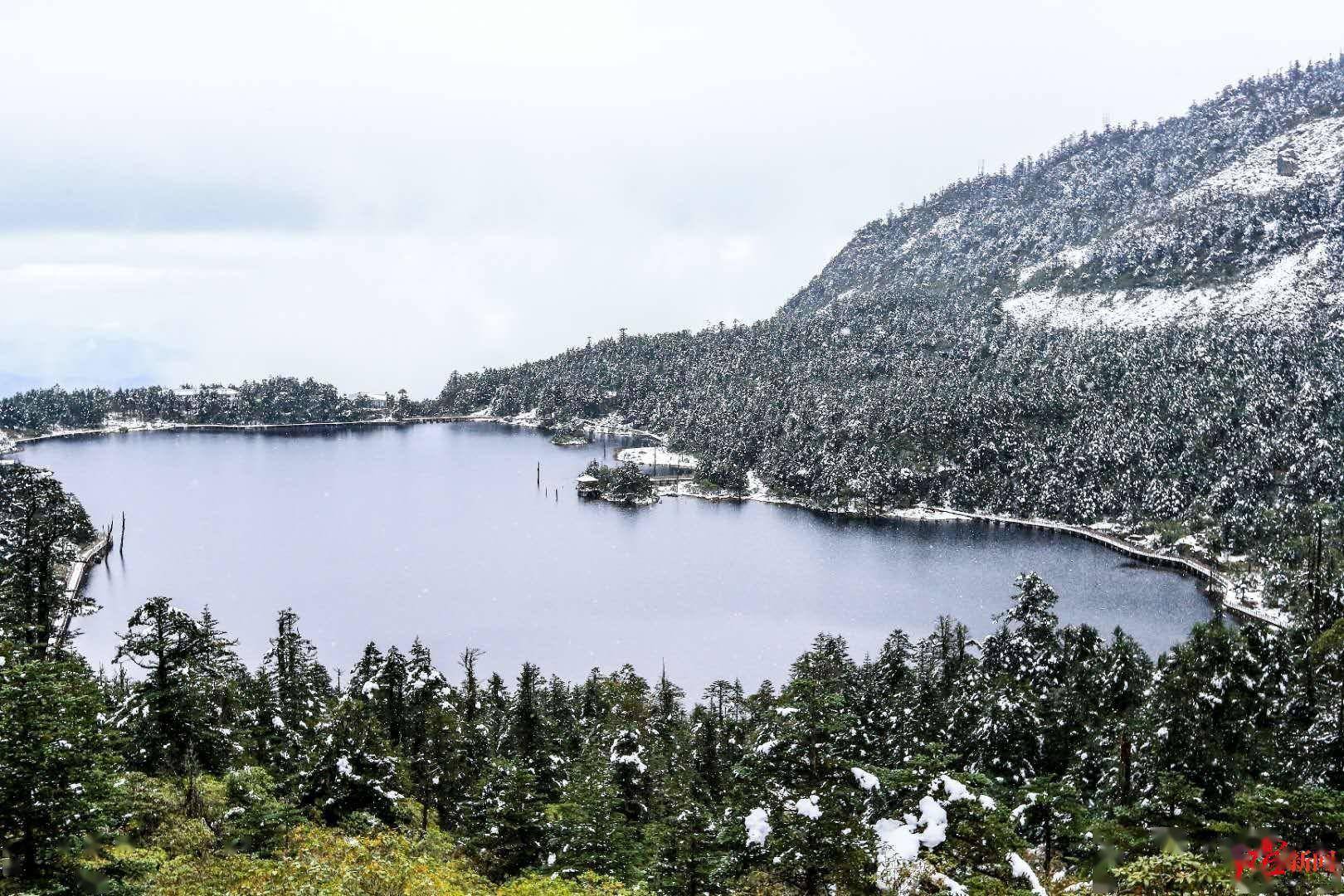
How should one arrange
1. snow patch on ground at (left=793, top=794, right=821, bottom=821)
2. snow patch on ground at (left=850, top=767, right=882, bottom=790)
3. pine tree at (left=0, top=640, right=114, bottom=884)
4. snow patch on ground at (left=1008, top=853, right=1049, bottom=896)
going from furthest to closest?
1. snow patch on ground at (left=850, top=767, right=882, bottom=790)
2. snow patch on ground at (left=793, top=794, right=821, bottom=821)
3. snow patch on ground at (left=1008, top=853, right=1049, bottom=896)
4. pine tree at (left=0, top=640, right=114, bottom=884)

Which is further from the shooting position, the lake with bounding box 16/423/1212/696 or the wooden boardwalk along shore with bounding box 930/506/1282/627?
the wooden boardwalk along shore with bounding box 930/506/1282/627

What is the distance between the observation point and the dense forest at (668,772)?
897 inches

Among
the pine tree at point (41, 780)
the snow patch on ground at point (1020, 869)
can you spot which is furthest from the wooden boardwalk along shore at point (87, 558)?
the snow patch on ground at point (1020, 869)

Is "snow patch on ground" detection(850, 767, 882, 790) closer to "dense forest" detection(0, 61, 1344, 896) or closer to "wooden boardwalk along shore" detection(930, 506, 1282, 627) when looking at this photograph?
"dense forest" detection(0, 61, 1344, 896)

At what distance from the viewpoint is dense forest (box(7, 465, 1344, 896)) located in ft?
74.7

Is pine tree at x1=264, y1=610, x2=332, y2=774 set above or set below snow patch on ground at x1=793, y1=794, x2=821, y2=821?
below

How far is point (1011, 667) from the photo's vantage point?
70.8 meters

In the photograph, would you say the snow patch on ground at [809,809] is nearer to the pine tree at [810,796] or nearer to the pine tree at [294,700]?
the pine tree at [810,796]

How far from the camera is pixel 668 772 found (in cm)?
6062

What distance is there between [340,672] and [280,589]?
51.0 m

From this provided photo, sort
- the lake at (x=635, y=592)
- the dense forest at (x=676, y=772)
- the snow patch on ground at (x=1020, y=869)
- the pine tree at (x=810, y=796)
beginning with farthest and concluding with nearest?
the lake at (x=635, y=592)
the pine tree at (x=810, y=796)
the snow patch on ground at (x=1020, y=869)
the dense forest at (x=676, y=772)

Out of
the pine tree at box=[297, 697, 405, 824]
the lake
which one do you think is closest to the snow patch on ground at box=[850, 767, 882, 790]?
the pine tree at box=[297, 697, 405, 824]

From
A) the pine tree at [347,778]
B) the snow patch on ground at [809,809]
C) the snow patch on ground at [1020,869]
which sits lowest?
the pine tree at [347,778]

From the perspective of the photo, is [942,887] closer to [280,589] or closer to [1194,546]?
[280,589]
